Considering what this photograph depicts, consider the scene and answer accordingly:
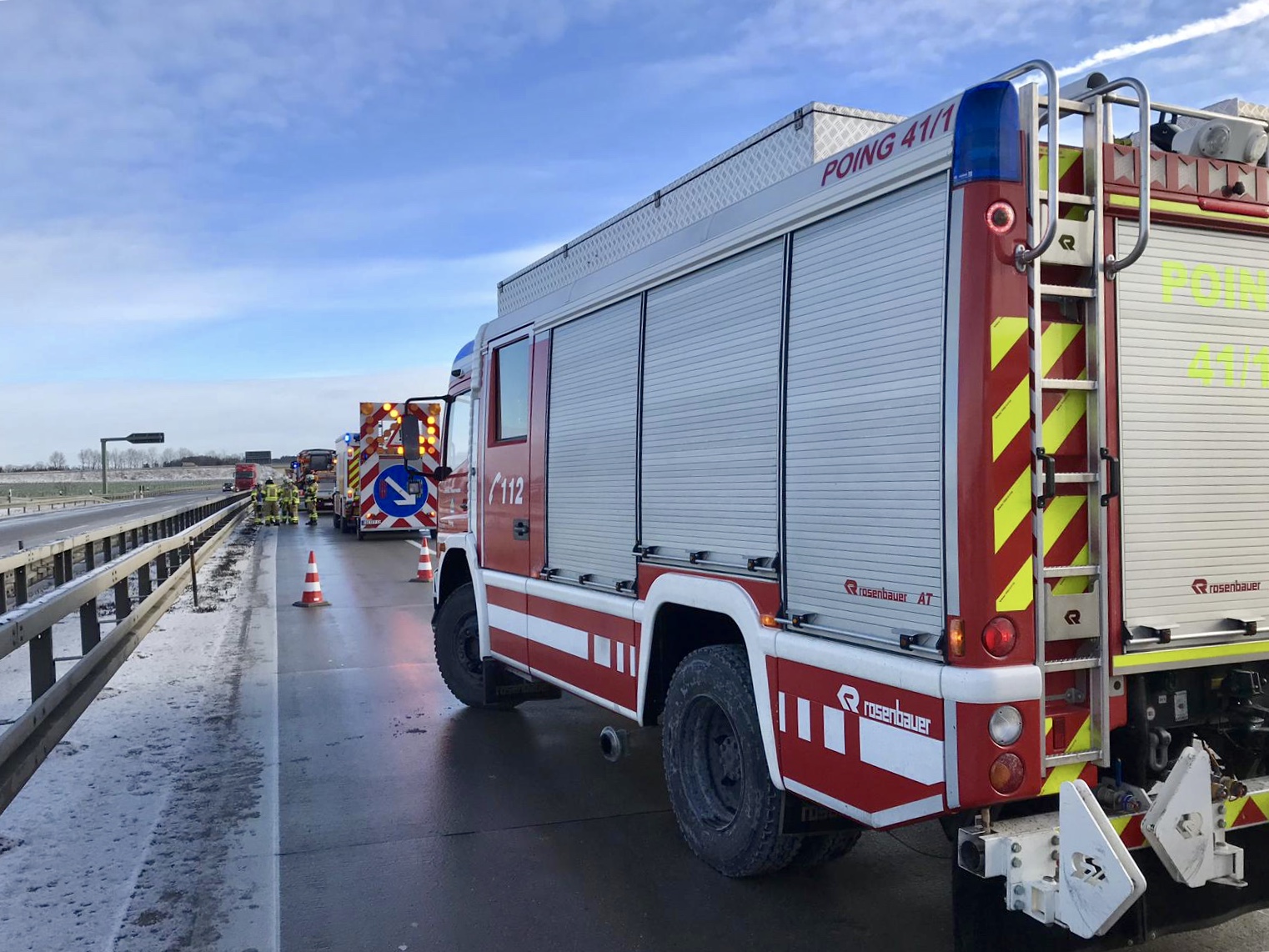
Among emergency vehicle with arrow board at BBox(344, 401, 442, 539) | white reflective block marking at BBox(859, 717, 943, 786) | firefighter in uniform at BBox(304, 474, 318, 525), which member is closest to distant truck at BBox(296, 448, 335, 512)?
firefighter in uniform at BBox(304, 474, 318, 525)

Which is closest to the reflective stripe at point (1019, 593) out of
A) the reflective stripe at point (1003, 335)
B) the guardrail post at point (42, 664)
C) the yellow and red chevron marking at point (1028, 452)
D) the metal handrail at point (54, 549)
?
the yellow and red chevron marking at point (1028, 452)

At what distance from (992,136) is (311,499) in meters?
42.2

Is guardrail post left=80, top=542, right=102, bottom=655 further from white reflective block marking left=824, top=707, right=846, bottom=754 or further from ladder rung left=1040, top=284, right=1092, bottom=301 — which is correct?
ladder rung left=1040, top=284, right=1092, bottom=301

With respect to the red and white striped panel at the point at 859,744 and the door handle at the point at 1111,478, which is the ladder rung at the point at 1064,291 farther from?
the red and white striped panel at the point at 859,744

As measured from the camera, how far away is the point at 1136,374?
11.2 ft

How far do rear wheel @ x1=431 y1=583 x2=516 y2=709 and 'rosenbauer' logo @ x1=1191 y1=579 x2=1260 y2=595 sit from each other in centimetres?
501

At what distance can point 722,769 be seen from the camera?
456 centimetres

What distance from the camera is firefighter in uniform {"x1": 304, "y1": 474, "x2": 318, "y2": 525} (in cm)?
4000

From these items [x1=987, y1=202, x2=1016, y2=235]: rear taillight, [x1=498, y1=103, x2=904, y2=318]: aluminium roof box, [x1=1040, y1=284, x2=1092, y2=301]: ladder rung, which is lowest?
[x1=1040, y1=284, x2=1092, y2=301]: ladder rung

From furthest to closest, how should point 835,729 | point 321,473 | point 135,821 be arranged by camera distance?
point 321,473, point 135,821, point 835,729

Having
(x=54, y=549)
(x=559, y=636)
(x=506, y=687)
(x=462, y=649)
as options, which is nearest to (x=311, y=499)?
(x=54, y=549)

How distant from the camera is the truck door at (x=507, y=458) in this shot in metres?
6.49

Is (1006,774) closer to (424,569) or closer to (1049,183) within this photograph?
(1049,183)

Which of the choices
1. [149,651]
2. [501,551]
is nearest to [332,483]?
[149,651]
